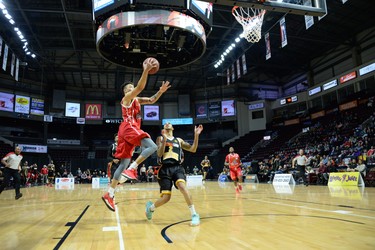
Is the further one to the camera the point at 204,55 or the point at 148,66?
A: the point at 204,55

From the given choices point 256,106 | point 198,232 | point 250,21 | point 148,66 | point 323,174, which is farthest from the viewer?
point 256,106

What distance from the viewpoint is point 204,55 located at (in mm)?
29109

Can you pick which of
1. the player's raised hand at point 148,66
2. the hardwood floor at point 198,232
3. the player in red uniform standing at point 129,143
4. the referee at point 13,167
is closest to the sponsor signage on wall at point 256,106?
the referee at point 13,167

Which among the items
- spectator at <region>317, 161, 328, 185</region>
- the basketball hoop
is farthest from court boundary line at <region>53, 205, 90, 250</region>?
spectator at <region>317, 161, 328, 185</region>

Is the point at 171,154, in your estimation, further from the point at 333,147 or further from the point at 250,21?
the point at 333,147

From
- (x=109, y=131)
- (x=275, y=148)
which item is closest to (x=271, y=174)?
(x=275, y=148)

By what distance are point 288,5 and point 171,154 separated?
185 inches

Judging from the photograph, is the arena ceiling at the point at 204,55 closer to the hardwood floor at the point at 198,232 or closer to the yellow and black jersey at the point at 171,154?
the yellow and black jersey at the point at 171,154

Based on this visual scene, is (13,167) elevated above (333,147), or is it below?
below

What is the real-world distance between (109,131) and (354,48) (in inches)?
1196

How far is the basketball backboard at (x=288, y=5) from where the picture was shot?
6.41 m

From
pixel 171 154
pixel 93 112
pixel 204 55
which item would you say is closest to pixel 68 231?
pixel 171 154

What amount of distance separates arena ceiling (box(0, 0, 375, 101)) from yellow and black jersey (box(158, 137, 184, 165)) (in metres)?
17.2

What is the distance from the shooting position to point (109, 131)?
1585 inches
